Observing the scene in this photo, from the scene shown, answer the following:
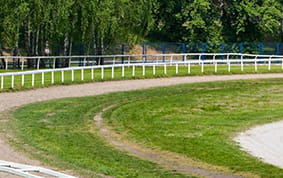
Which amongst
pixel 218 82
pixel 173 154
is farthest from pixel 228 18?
pixel 173 154

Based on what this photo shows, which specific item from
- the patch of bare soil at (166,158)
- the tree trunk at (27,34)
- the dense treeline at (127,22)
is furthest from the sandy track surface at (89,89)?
the tree trunk at (27,34)

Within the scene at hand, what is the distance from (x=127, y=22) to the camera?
6100cm

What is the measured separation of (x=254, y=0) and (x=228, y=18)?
10.7 ft

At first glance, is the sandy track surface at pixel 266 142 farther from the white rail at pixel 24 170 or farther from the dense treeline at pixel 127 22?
the dense treeline at pixel 127 22

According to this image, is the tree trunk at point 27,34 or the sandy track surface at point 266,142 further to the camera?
the tree trunk at point 27,34

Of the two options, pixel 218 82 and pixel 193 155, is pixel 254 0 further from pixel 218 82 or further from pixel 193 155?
pixel 193 155

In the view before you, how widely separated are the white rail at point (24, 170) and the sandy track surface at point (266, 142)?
16.8 ft

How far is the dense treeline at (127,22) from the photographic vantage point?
54500mm

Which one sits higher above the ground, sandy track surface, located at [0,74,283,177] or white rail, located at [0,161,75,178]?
sandy track surface, located at [0,74,283,177]

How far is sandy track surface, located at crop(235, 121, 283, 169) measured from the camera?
1927cm

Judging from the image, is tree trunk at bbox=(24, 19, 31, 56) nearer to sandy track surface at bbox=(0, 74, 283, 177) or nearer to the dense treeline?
the dense treeline

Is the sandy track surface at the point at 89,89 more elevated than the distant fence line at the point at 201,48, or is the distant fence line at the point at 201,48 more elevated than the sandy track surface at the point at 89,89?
the distant fence line at the point at 201,48

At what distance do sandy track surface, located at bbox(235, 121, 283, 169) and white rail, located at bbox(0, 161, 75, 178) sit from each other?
16.8 feet

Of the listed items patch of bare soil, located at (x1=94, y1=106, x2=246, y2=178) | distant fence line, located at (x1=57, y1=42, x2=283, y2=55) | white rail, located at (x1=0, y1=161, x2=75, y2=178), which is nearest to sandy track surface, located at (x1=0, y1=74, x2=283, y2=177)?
patch of bare soil, located at (x1=94, y1=106, x2=246, y2=178)
